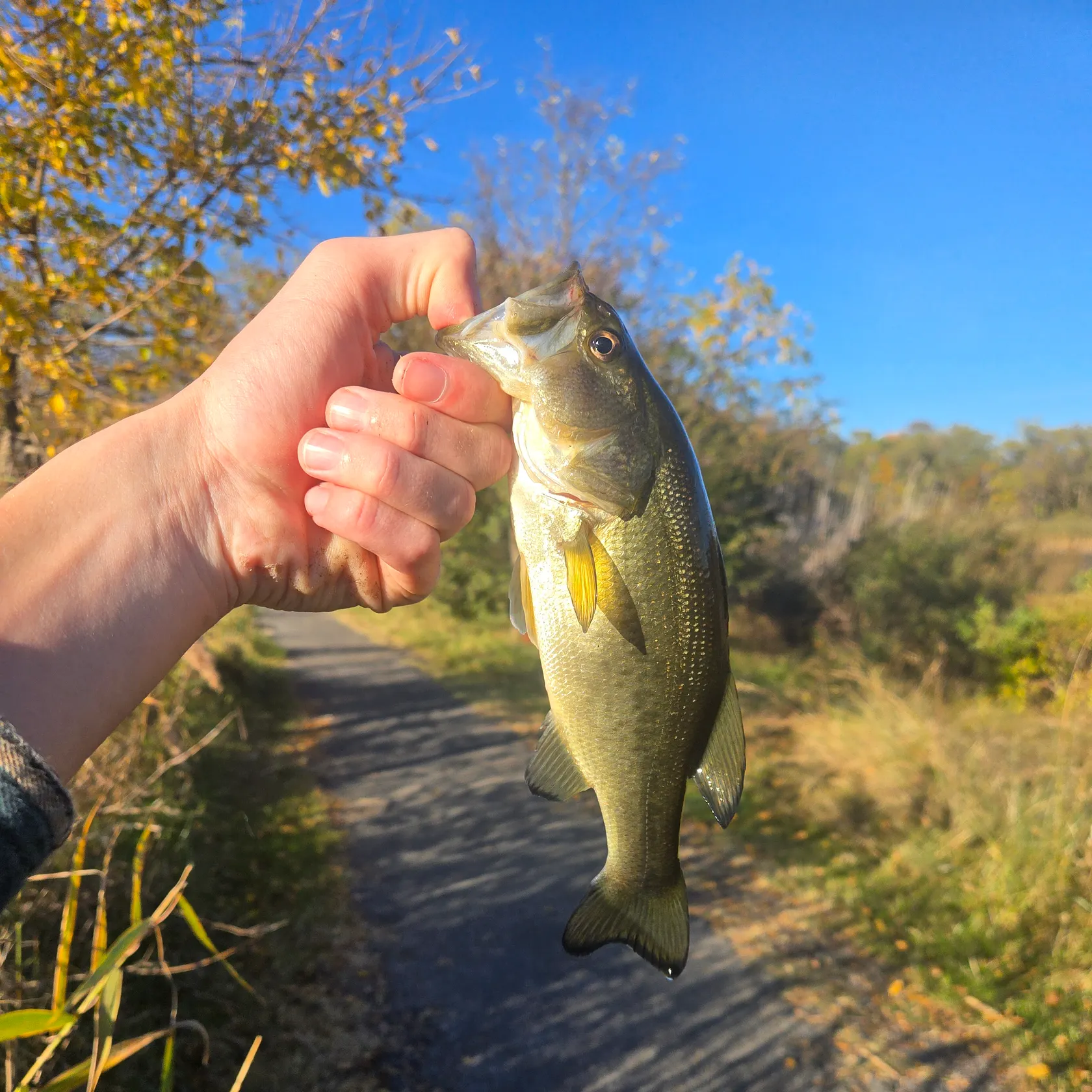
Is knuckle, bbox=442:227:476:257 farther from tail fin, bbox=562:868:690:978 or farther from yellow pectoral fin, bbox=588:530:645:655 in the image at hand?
tail fin, bbox=562:868:690:978

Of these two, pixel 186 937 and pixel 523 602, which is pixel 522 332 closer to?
pixel 523 602

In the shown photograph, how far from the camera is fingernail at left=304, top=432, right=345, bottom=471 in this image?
178 cm

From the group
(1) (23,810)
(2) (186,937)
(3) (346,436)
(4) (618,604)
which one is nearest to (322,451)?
(3) (346,436)

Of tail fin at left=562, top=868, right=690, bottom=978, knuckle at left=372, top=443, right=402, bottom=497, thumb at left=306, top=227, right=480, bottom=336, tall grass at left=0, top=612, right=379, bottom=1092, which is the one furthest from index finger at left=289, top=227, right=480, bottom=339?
tall grass at left=0, top=612, right=379, bottom=1092

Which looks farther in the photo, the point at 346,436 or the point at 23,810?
the point at 346,436

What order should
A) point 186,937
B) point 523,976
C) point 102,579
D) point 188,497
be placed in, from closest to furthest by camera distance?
point 102,579
point 188,497
point 186,937
point 523,976

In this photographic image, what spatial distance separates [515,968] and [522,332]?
16.1ft

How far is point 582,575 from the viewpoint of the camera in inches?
67.8

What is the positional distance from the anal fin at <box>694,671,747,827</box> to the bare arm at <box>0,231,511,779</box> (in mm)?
854

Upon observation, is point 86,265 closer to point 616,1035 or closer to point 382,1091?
point 382,1091

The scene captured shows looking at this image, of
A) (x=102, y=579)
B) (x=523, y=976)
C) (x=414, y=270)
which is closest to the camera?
(x=102, y=579)

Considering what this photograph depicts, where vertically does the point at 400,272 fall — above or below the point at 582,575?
above

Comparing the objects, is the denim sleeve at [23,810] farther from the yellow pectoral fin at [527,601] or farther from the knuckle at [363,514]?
the yellow pectoral fin at [527,601]

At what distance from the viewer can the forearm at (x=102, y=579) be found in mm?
1525
